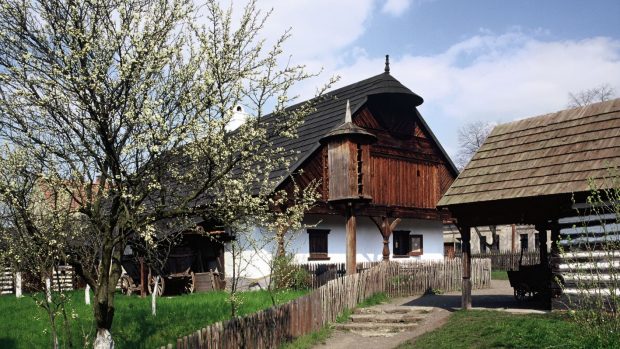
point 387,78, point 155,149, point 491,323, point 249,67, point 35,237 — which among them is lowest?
point 491,323

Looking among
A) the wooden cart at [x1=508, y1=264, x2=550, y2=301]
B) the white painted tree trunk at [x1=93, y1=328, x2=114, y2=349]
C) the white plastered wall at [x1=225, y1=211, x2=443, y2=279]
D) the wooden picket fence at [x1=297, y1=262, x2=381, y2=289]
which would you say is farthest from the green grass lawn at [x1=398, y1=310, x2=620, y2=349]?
the white plastered wall at [x1=225, y1=211, x2=443, y2=279]

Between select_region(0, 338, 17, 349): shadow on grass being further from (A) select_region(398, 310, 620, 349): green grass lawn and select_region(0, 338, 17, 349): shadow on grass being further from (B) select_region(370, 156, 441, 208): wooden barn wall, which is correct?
(B) select_region(370, 156, 441, 208): wooden barn wall

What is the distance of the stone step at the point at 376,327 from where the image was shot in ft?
Answer: 44.4

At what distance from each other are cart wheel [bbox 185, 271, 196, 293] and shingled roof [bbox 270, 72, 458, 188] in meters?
6.01

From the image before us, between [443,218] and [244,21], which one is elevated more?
[244,21]

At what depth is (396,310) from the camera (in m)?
15.0

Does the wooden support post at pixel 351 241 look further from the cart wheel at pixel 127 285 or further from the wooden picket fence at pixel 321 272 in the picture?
the cart wheel at pixel 127 285

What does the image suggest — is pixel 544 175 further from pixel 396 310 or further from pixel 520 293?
pixel 396 310

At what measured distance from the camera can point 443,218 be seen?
90.4 ft

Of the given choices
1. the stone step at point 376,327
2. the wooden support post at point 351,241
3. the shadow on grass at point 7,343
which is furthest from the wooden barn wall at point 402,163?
the shadow on grass at point 7,343

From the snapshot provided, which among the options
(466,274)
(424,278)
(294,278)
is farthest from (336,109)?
(466,274)

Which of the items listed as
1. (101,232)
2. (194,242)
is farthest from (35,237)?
(194,242)

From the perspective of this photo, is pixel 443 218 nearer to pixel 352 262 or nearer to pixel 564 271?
pixel 352 262

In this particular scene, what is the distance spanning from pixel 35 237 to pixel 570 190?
33.5ft
